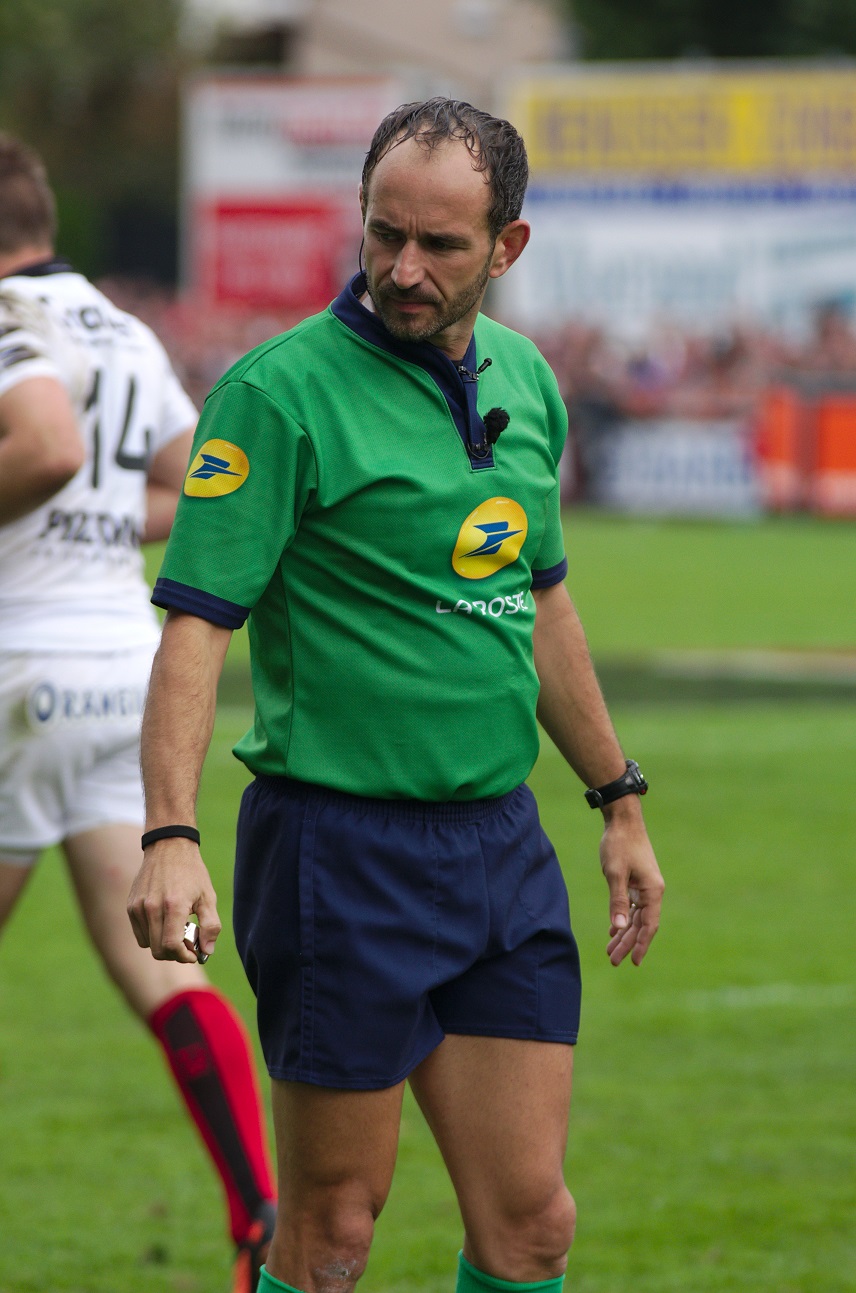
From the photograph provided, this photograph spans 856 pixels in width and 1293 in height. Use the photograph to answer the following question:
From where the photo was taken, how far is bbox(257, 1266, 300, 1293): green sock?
9.80 ft

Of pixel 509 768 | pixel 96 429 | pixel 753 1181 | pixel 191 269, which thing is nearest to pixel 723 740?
pixel 753 1181

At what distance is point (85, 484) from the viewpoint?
168 inches

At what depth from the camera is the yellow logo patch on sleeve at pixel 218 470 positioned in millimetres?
2875

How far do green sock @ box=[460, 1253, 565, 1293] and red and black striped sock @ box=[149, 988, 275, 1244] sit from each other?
86 cm

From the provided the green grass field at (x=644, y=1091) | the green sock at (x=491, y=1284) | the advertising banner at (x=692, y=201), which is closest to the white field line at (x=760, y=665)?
the green grass field at (x=644, y=1091)

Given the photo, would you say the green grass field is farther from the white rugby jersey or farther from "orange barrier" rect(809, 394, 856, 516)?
"orange barrier" rect(809, 394, 856, 516)

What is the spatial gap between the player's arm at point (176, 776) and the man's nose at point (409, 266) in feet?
1.85

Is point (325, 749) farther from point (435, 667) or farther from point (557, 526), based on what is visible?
point (557, 526)

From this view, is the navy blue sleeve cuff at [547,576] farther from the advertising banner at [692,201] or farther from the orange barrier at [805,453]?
the advertising banner at [692,201]

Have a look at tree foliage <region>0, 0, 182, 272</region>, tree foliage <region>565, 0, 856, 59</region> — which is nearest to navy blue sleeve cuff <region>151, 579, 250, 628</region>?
tree foliage <region>565, 0, 856, 59</region>

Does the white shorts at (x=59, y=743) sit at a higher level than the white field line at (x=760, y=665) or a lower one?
higher

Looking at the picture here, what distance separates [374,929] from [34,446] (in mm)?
1444

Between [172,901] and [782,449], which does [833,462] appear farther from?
[172,901]

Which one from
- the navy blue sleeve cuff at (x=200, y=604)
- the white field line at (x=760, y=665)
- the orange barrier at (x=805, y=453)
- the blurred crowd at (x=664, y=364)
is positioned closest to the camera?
the navy blue sleeve cuff at (x=200, y=604)
